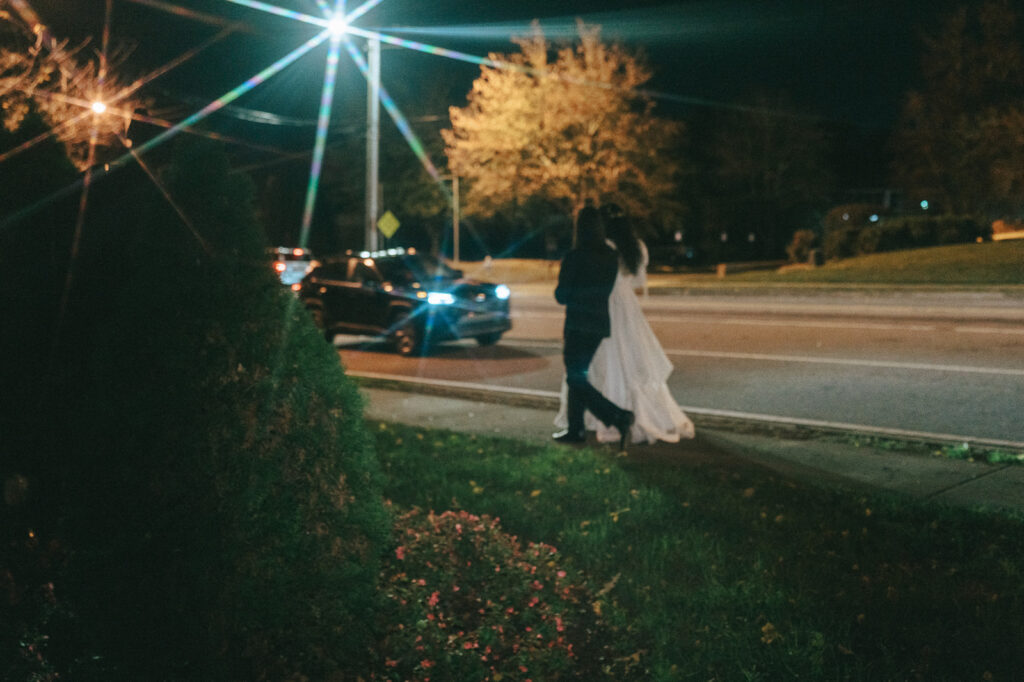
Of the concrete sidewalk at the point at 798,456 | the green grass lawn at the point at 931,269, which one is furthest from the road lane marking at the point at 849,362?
the green grass lawn at the point at 931,269

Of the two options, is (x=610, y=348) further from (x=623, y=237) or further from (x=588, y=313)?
(x=623, y=237)

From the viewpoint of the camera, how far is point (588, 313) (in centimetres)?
714

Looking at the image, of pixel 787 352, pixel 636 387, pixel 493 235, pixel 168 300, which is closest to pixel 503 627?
pixel 168 300

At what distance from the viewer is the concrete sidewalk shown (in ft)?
19.8

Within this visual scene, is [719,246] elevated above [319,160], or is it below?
below

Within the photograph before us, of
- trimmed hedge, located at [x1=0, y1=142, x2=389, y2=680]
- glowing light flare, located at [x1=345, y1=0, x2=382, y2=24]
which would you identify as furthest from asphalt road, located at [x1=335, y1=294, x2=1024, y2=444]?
glowing light flare, located at [x1=345, y1=0, x2=382, y2=24]

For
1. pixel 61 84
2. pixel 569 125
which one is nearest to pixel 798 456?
pixel 61 84

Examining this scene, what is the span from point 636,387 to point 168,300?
506cm

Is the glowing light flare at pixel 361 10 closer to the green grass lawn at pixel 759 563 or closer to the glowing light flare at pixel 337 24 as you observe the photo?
the glowing light flare at pixel 337 24

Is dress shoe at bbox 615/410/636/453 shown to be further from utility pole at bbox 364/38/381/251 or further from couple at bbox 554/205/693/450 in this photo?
utility pole at bbox 364/38/381/251

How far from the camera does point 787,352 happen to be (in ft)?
41.4

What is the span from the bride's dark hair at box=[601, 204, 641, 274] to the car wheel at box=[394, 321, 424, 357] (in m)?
7.00

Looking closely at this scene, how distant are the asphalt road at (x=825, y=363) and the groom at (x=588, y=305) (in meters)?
2.17

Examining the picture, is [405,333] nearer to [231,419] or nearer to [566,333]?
[566,333]
